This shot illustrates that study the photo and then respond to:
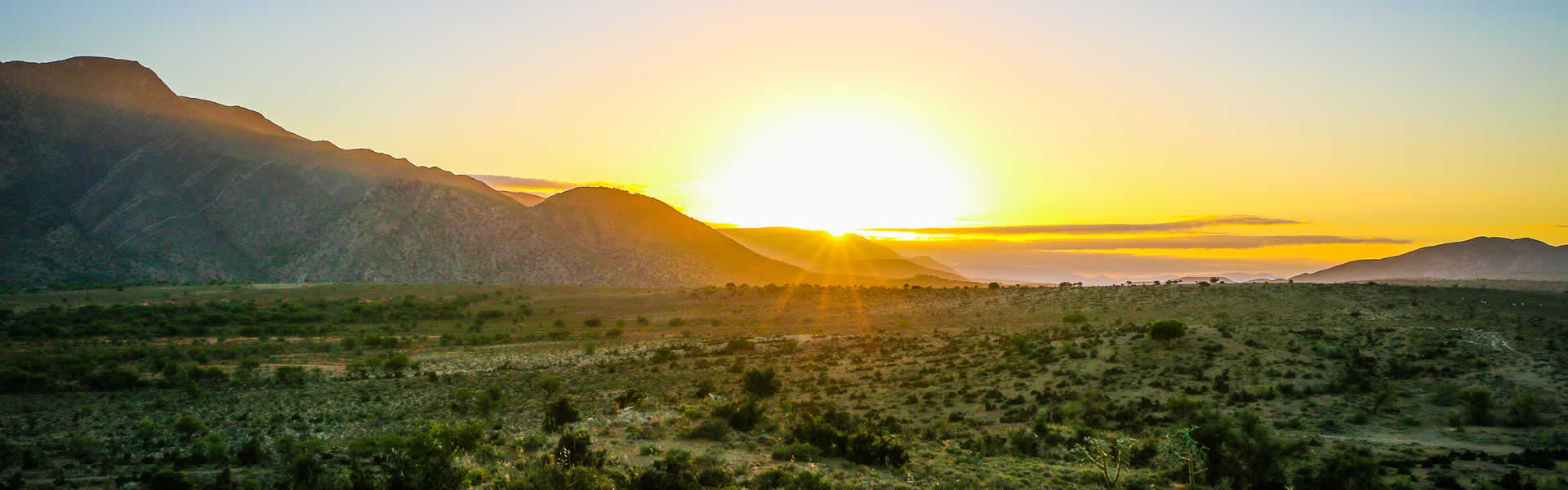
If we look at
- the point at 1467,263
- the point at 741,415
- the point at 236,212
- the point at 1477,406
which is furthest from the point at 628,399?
the point at 1467,263

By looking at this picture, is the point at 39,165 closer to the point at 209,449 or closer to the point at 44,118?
the point at 44,118

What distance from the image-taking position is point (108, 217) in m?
87.9

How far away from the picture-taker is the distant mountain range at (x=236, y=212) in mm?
85438

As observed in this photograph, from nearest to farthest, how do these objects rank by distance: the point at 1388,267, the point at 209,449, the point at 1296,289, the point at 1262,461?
A: the point at 1262,461 → the point at 209,449 → the point at 1296,289 → the point at 1388,267

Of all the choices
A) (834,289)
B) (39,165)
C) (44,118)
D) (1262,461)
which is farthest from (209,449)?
(44,118)

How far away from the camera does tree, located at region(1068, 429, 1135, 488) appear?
527 inches

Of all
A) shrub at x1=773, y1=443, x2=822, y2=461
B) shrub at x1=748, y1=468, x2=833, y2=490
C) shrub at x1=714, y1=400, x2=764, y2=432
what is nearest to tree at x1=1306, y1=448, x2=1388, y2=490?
shrub at x1=748, y1=468, x2=833, y2=490

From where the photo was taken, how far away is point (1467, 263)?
12462 centimetres

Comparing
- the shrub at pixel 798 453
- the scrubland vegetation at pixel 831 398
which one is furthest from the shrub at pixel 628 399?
the shrub at pixel 798 453

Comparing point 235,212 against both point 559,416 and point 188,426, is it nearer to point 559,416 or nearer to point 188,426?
point 188,426

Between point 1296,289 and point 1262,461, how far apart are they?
43.5 m

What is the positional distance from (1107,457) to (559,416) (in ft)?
46.3

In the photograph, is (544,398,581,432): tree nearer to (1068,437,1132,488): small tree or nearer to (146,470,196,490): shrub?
(146,470,196,490): shrub

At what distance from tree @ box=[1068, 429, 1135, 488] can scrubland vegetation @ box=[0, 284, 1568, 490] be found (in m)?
0.12
